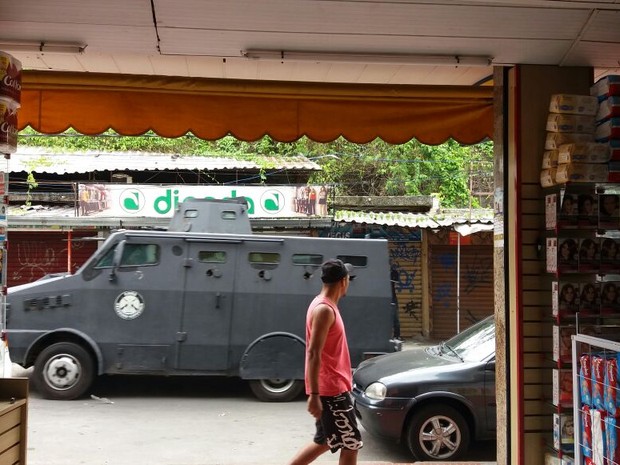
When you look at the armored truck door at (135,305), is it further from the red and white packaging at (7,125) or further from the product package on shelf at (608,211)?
the product package on shelf at (608,211)

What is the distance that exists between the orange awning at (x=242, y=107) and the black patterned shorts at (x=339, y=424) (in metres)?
2.01

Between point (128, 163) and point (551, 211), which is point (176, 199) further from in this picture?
point (551, 211)

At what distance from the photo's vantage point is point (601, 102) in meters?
3.83

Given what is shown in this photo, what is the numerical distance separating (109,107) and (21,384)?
2.28 m

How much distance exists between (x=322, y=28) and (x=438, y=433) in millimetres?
4167

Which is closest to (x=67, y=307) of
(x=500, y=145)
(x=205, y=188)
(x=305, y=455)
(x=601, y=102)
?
(x=205, y=188)

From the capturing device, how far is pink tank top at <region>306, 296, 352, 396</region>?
390cm

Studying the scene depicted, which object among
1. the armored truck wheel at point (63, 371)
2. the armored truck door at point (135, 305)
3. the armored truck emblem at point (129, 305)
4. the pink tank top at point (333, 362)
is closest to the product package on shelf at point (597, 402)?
the pink tank top at point (333, 362)

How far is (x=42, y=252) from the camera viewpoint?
1472 centimetres

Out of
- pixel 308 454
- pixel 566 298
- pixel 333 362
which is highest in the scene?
pixel 566 298

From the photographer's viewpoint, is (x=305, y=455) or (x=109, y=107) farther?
(x=109, y=107)

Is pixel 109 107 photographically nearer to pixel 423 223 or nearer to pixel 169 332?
pixel 169 332

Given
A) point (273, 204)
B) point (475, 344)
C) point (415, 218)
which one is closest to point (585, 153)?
point (475, 344)

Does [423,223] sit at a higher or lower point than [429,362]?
higher
